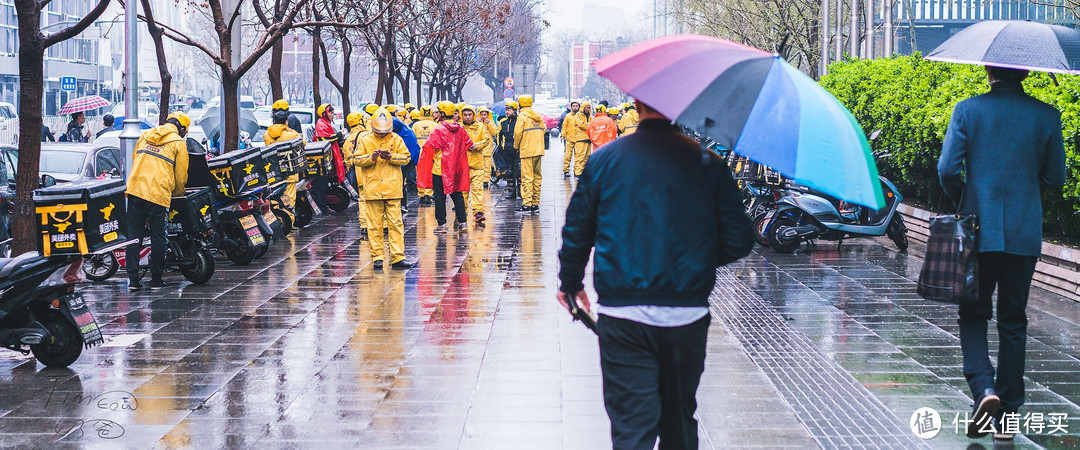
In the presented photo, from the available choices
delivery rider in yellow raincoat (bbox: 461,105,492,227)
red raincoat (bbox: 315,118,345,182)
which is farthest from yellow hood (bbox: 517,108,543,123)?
red raincoat (bbox: 315,118,345,182)

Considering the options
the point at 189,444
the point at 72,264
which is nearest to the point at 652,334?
the point at 189,444

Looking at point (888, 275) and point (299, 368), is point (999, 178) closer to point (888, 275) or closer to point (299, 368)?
point (299, 368)

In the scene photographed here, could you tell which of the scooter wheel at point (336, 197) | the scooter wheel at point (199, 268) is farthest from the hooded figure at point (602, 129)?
the scooter wheel at point (199, 268)

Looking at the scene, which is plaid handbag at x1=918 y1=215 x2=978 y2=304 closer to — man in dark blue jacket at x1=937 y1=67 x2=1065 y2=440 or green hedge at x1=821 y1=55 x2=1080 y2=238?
man in dark blue jacket at x1=937 y1=67 x2=1065 y2=440

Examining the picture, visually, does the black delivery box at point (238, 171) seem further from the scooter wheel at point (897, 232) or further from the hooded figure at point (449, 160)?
the scooter wheel at point (897, 232)

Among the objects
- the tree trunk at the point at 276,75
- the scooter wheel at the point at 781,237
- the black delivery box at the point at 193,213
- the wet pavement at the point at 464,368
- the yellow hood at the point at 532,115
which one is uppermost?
the tree trunk at the point at 276,75

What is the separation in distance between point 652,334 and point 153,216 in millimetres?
7790

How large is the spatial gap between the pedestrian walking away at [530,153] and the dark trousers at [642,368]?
14382 millimetres

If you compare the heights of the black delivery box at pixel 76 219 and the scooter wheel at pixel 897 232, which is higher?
the black delivery box at pixel 76 219

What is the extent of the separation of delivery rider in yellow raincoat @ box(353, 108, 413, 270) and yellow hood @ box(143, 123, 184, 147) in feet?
6.01

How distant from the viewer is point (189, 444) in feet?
18.1

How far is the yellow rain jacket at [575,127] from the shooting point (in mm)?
23969

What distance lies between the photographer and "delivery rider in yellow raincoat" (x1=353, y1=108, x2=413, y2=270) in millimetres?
11680

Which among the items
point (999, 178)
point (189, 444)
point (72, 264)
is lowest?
point (189, 444)
